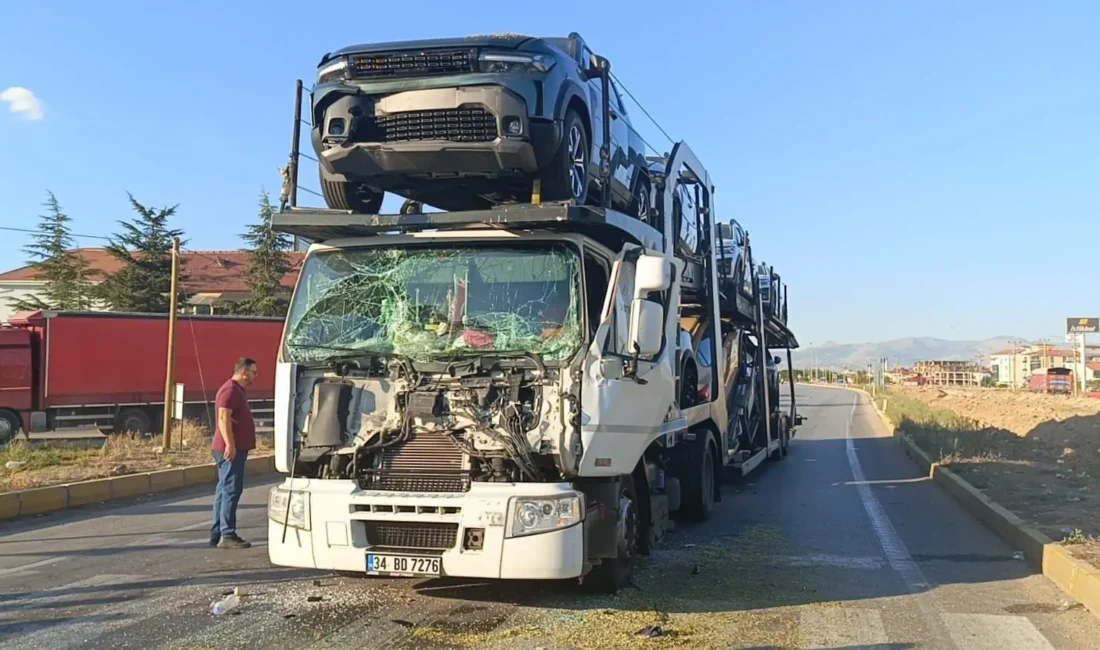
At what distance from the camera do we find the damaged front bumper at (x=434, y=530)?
535 centimetres

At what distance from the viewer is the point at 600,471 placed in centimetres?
571

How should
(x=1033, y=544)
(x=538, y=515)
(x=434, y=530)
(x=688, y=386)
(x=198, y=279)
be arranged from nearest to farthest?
(x=538, y=515)
(x=434, y=530)
(x=1033, y=544)
(x=688, y=386)
(x=198, y=279)

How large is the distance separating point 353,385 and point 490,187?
1939 millimetres

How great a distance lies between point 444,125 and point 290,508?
9.12 ft

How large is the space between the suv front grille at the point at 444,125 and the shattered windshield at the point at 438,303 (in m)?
0.79

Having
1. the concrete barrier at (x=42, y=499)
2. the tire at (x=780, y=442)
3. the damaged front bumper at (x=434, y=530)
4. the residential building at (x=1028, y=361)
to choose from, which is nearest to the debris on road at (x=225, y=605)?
the damaged front bumper at (x=434, y=530)

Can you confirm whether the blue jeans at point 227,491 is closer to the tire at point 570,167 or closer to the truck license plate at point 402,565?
the truck license plate at point 402,565

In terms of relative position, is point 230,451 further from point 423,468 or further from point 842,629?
point 842,629

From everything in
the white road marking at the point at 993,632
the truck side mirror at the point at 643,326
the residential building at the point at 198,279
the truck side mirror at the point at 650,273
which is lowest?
the white road marking at the point at 993,632

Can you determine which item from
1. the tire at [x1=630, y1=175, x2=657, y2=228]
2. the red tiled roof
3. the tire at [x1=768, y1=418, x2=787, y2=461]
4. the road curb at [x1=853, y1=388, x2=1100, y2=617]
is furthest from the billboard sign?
the tire at [x1=630, y1=175, x2=657, y2=228]

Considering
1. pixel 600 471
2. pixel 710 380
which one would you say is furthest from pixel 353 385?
pixel 710 380

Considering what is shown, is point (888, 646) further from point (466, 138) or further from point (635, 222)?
point (466, 138)

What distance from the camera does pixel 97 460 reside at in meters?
13.4

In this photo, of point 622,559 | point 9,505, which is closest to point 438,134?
point 622,559
